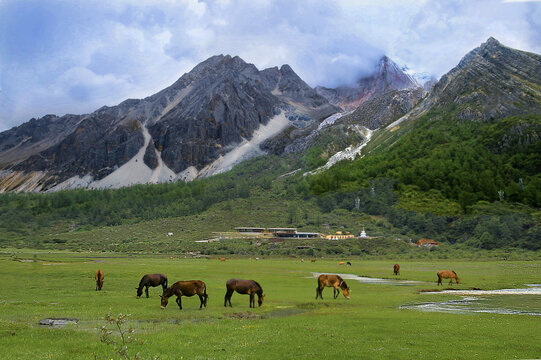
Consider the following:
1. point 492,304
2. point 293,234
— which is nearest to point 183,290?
point 492,304

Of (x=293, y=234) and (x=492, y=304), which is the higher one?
(x=293, y=234)

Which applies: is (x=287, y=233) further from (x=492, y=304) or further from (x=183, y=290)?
(x=183, y=290)

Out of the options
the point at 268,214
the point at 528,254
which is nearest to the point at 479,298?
the point at 528,254

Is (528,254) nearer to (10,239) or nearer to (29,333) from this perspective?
(29,333)

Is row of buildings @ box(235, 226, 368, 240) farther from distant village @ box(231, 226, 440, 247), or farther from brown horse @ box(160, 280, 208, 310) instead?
brown horse @ box(160, 280, 208, 310)

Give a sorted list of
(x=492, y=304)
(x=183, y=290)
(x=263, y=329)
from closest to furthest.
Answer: (x=263, y=329)
(x=183, y=290)
(x=492, y=304)

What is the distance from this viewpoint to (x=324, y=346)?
65.1 ft

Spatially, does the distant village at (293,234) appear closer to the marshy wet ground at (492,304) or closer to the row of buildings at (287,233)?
the row of buildings at (287,233)

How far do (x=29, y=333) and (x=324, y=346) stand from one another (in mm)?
14081

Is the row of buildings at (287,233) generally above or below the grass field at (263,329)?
above

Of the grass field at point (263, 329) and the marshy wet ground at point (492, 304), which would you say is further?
the marshy wet ground at point (492, 304)

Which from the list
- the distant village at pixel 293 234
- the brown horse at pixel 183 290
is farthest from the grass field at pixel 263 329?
the distant village at pixel 293 234

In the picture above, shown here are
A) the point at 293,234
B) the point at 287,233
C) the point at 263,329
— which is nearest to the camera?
the point at 263,329

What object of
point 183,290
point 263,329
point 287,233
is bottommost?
point 263,329
